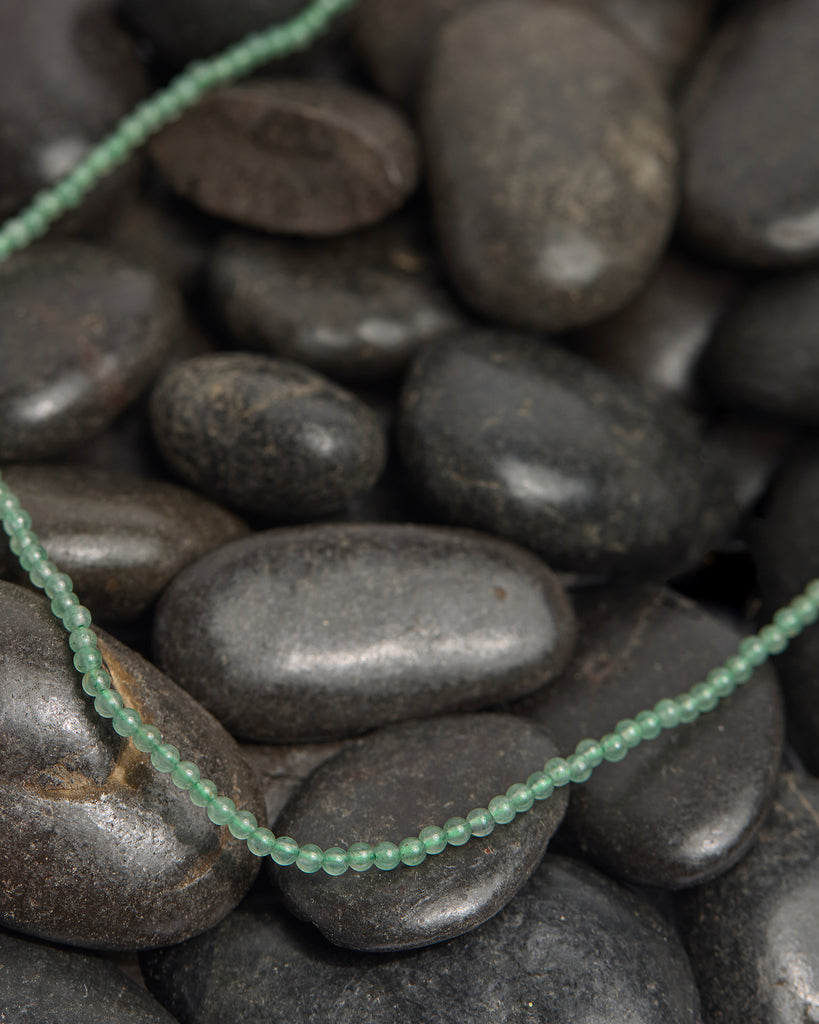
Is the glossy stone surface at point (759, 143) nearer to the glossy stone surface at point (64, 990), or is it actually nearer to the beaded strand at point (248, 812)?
the beaded strand at point (248, 812)

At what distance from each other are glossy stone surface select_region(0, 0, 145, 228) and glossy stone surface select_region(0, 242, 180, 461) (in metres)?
0.22

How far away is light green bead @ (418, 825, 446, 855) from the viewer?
143 centimetres

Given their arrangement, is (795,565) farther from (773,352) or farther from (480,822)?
(480,822)

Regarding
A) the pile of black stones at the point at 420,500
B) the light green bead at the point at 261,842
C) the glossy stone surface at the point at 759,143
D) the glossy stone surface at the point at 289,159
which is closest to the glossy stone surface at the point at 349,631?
the pile of black stones at the point at 420,500

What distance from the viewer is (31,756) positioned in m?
1.37

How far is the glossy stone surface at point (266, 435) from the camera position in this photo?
180cm

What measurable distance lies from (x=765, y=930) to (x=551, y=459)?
3.11 ft

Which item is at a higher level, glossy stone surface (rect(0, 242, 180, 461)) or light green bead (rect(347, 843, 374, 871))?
glossy stone surface (rect(0, 242, 180, 461))

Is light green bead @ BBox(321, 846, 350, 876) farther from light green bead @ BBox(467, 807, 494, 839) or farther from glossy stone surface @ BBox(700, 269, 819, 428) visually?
glossy stone surface @ BBox(700, 269, 819, 428)

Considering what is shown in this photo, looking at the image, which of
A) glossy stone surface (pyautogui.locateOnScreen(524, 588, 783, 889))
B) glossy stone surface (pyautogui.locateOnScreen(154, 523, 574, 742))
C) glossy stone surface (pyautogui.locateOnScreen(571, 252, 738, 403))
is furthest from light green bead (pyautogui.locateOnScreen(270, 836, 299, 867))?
glossy stone surface (pyautogui.locateOnScreen(571, 252, 738, 403))

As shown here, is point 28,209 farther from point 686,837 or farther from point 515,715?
point 686,837

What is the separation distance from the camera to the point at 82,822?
1.37 meters

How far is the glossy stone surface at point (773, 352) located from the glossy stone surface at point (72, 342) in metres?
1.30

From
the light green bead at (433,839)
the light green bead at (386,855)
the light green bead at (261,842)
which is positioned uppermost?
the light green bead at (433,839)
